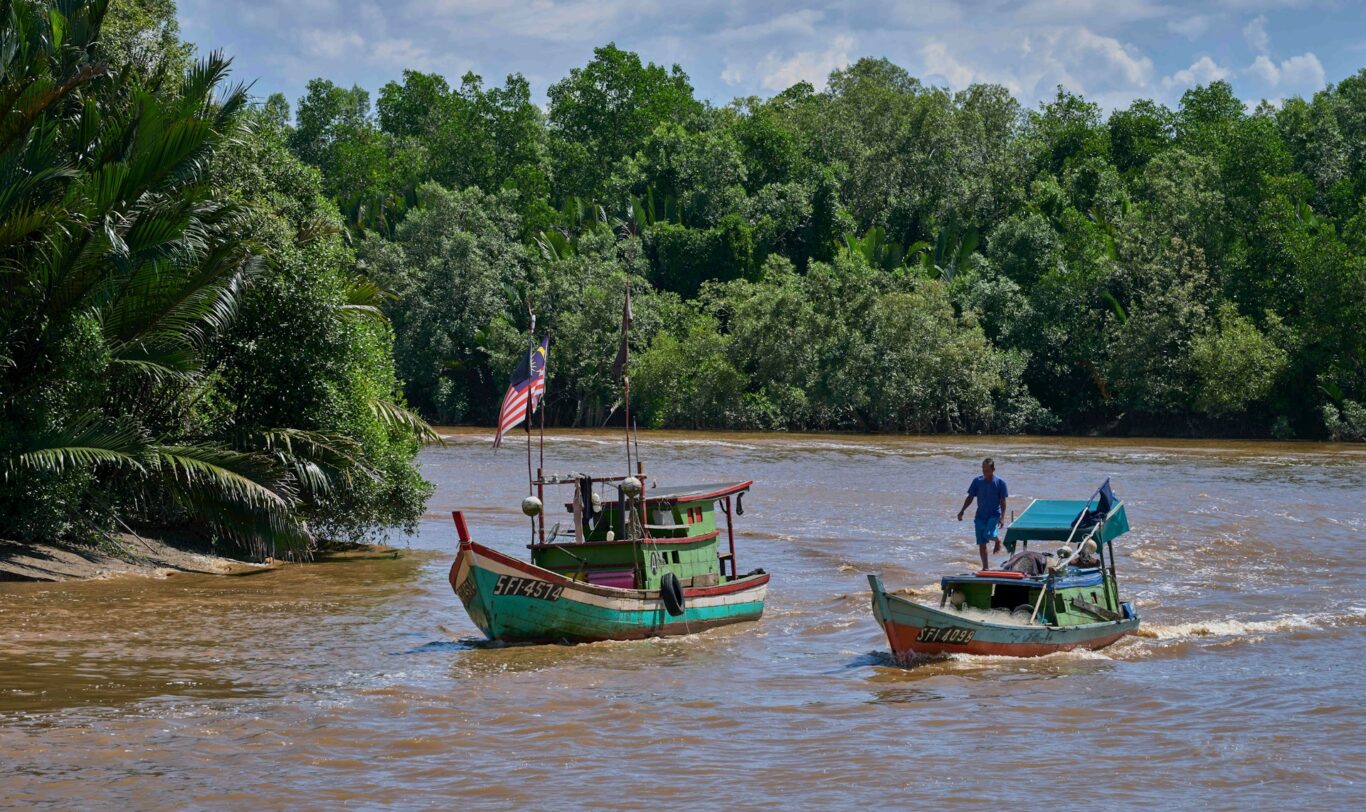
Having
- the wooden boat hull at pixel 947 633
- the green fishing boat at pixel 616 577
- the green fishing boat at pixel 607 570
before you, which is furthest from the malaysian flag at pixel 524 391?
the wooden boat hull at pixel 947 633

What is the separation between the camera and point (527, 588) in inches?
738

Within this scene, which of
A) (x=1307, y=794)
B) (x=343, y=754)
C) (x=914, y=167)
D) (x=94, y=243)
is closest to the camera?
(x=1307, y=794)

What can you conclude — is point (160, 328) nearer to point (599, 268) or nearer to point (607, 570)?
point (607, 570)

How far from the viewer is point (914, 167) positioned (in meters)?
88.4

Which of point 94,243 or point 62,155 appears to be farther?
point 62,155

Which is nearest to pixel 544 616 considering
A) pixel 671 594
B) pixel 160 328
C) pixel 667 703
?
pixel 671 594

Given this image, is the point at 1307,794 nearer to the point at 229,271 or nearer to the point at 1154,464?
the point at 229,271

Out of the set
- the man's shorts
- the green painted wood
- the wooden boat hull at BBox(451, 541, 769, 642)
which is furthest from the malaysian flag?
the man's shorts

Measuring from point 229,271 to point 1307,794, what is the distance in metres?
17.0

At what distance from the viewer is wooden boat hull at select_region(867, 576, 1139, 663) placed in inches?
694

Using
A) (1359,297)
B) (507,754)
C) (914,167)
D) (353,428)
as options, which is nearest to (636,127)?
(914,167)

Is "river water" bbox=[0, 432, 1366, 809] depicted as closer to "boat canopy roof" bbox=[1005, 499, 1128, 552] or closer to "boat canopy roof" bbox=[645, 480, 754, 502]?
"boat canopy roof" bbox=[1005, 499, 1128, 552]

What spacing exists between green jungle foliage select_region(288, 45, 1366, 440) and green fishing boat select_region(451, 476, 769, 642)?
45.3 metres

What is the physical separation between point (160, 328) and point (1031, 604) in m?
13.5
